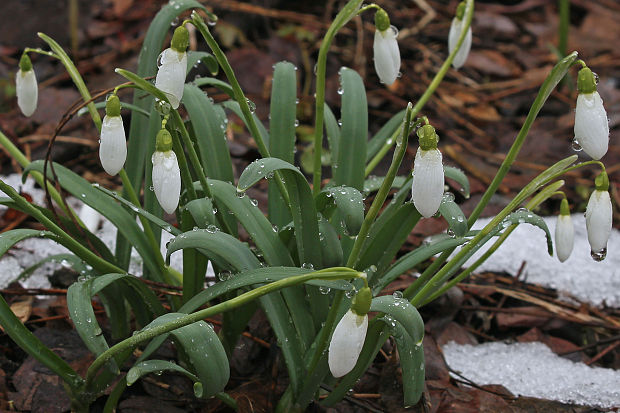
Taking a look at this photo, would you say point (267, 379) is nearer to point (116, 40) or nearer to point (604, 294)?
point (604, 294)

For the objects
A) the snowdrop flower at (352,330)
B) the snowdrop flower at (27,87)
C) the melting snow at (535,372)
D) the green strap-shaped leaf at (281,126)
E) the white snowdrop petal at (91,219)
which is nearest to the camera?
the snowdrop flower at (352,330)

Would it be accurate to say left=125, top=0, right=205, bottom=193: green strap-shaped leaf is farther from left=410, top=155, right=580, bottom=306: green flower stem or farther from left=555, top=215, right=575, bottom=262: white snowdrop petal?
left=555, top=215, right=575, bottom=262: white snowdrop petal

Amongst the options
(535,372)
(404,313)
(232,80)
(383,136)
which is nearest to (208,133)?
(232,80)

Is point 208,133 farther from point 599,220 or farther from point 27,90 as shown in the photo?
point 599,220

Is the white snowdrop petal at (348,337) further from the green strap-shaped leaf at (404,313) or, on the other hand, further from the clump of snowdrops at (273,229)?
the green strap-shaped leaf at (404,313)

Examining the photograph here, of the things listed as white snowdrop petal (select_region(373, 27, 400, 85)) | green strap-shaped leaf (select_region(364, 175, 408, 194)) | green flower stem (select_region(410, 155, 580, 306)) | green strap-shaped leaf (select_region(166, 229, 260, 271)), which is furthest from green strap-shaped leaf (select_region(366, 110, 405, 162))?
green strap-shaped leaf (select_region(166, 229, 260, 271))

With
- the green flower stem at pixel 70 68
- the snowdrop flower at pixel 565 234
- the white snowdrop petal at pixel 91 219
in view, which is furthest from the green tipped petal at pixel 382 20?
the white snowdrop petal at pixel 91 219
